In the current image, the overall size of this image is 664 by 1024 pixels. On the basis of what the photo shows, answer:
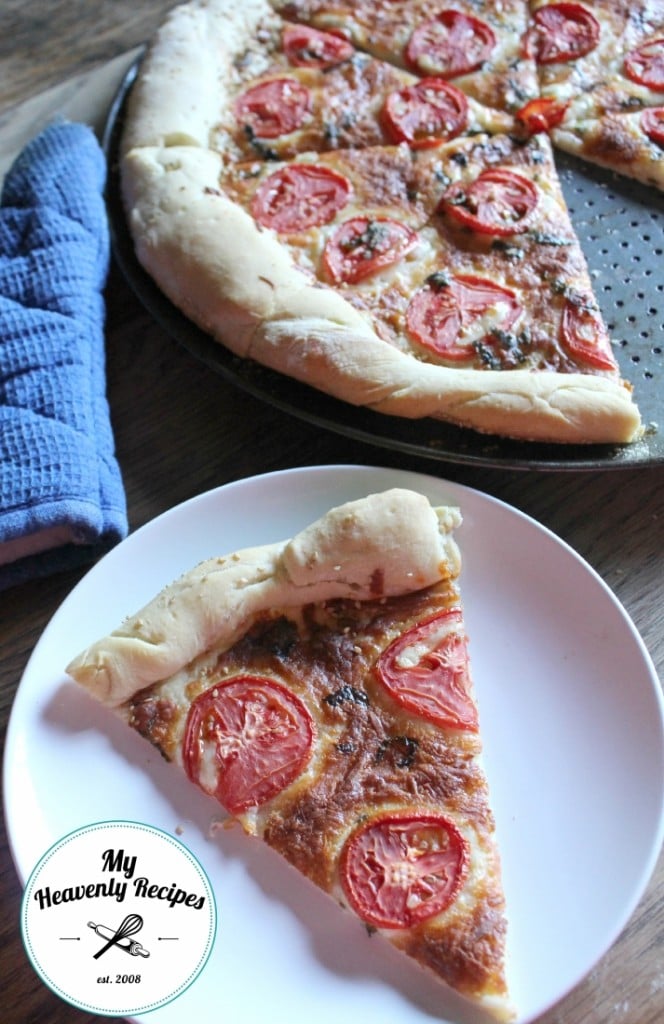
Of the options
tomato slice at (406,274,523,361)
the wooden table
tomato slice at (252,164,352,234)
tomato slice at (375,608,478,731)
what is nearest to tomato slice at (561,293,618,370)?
tomato slice at (406,274,523,361)

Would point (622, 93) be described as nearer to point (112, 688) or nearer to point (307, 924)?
point (112, 688)

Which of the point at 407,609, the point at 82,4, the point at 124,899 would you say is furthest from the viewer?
the point at 82,4

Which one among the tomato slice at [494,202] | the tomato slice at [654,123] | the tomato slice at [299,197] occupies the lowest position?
the tomato slice at [654,123]

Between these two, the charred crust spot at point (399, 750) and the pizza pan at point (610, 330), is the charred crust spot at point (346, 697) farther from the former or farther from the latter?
the pizza pan at point (610, 330)

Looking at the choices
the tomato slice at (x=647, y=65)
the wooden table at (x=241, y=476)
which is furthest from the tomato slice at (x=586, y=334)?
the tomato slice at (x=647, y=65)

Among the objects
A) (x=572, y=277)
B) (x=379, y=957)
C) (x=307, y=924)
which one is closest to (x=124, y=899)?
(x=307, y=924)
